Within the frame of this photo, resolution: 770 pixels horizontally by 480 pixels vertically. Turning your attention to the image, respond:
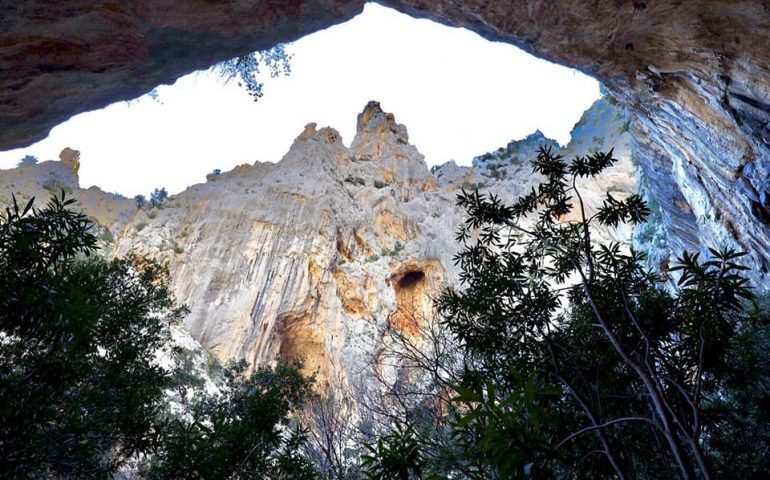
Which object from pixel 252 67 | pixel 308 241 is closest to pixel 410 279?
pixel 308 241

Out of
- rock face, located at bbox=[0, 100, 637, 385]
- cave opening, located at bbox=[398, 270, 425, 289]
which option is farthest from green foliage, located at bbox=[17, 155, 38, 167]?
cave opening, located at bbox=[398, 270, 425, 289]

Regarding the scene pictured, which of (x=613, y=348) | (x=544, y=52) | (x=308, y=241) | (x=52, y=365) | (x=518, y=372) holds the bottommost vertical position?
(x=52, y=365)

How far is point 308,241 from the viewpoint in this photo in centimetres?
2741

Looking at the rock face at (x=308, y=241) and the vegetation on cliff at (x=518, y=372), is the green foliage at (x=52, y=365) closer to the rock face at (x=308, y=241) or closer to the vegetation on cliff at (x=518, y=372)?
the vegetation on cliff at (x=518, y=372)

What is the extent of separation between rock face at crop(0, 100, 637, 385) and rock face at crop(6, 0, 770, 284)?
14161 millimetres

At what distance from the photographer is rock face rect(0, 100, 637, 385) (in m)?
24.0

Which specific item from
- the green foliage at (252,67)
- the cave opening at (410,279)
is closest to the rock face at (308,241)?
the cave opening at (410,279)

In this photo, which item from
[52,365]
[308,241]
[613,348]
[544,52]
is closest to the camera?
[52,365]

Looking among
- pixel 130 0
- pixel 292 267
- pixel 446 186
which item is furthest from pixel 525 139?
pixel 130 0

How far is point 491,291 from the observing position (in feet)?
16.2

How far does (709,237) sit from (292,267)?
20.8m

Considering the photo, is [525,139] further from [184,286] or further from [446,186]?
[184,286]

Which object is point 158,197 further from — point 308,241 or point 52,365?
point 52,365

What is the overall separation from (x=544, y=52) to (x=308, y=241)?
830 inches
